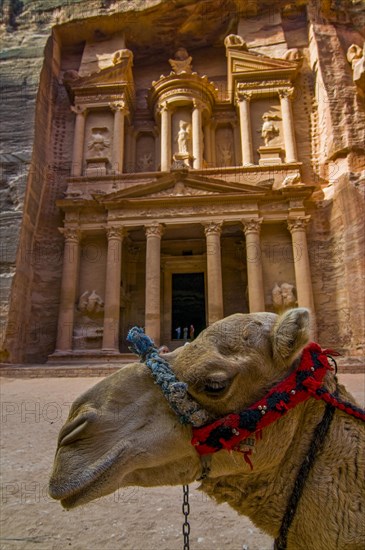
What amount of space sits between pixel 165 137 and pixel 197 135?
1550 mm

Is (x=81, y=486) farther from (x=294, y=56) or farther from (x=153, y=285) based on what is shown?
(x=294, y=56)

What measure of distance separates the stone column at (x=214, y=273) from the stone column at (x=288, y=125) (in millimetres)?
4938

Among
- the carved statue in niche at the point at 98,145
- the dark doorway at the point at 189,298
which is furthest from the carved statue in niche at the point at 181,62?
the dark doorway at the point at 189,298

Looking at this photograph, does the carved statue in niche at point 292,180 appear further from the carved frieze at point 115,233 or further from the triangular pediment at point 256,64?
the carved frieze at point 115,233

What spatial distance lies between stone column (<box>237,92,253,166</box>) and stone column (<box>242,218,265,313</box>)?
3557 mm

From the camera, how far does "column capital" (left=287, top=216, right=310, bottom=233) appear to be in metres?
16.9

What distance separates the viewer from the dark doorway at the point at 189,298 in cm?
1977

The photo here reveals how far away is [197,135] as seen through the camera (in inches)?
764

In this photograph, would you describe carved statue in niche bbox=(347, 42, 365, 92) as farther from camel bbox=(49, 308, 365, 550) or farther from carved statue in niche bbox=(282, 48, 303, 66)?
camel bbox=(49, 308, 365, 550)

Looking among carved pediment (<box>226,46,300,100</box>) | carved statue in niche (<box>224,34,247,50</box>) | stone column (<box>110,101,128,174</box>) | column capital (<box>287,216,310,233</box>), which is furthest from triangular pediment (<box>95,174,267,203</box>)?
carved statue in niche (<box>224,34,247,50</box>)

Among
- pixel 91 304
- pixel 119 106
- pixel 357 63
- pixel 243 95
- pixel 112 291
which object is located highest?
pixel 357 63

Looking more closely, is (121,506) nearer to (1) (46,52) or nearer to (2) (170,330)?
(2) (170,330)

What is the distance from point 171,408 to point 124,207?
55.3 feet

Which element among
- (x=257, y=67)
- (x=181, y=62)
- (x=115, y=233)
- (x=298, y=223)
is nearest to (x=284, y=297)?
(x=298, y=223)
